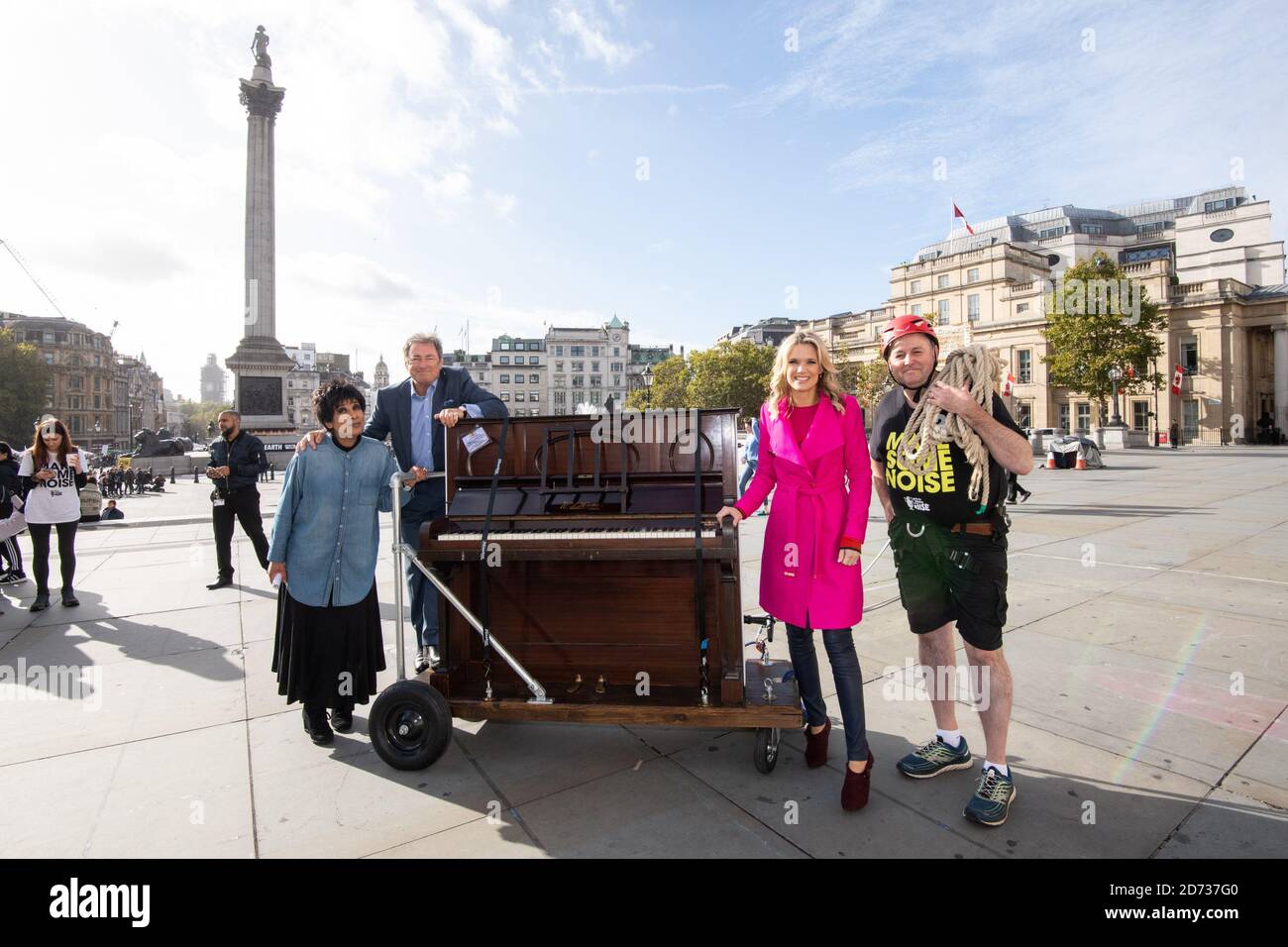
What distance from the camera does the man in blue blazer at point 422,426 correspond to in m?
4.55

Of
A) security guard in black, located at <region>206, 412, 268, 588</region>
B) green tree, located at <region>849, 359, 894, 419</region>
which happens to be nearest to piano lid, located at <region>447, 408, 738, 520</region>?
security guard in black, located at <region>206, 412, 268, 588</region>

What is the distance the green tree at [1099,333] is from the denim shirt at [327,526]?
44.5m

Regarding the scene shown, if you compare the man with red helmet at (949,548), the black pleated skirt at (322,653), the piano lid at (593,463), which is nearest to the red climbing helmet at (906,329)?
the man with red helmet at (949,548)

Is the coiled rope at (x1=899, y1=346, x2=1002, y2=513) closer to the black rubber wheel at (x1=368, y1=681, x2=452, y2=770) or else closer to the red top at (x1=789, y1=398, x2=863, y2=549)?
the red top at (x1=789, y1=398, x2=863, y2=549)

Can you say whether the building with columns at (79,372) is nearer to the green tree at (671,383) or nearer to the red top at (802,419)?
the green tree at (671,383)

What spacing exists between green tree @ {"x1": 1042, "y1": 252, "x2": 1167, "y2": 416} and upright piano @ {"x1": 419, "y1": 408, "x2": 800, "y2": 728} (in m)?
43.4

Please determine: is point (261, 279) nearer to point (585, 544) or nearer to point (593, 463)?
point (593, 463)

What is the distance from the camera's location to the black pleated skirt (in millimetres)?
3607

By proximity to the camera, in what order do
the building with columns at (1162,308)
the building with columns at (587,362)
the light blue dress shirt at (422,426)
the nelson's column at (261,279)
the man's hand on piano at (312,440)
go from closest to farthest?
the man's hand on piano at (312,440), the light blue dress shirt at (422,426), the nelson's column at (261,279), the building with columns at (1162,308), the building with columns at (587,362)

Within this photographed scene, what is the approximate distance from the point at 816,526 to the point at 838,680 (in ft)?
2.35

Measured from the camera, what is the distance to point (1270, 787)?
9.48ft

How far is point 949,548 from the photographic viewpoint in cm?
296
